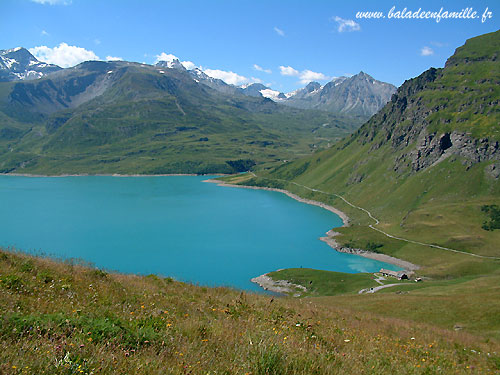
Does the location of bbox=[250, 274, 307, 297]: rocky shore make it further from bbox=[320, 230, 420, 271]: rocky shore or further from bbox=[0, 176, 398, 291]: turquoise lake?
bbox=[320, 230, 420, 271]: rocky shore

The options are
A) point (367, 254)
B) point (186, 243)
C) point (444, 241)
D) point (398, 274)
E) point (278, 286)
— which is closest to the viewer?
point (278, 286)

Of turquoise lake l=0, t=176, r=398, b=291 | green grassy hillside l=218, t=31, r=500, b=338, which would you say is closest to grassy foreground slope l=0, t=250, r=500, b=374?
green grassy hillside l=218, t=31, r=500, b=338

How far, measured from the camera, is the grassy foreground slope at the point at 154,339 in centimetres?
688

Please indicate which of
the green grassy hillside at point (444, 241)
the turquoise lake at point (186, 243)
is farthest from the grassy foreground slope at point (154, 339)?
the turquoise lake at point (186, 243)

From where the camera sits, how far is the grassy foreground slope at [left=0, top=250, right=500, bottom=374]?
688cm

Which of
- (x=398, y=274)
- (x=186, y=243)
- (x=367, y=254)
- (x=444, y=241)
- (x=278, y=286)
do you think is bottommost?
(x=186, y=243)

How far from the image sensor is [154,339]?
28.1 ft

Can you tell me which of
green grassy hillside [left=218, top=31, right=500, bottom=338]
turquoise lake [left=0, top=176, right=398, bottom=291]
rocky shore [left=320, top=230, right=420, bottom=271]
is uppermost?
green grassy hillside [left=218, top=31, right=500, bottom=338]

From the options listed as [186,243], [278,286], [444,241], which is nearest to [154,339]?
[278,286]

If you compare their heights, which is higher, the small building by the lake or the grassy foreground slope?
the grassy foreground slope

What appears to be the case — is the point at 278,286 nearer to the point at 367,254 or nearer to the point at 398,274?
the point at 398,274

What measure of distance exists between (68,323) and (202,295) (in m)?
10.5

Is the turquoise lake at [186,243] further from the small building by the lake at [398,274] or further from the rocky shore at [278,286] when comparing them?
the small building by the lake at [398,274]

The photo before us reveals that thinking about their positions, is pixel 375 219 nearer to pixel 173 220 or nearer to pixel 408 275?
pixel 408 275
